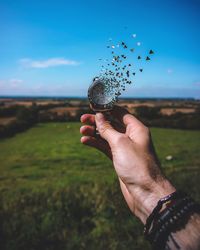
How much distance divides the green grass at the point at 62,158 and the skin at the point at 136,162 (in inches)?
953

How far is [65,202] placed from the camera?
11.1 m

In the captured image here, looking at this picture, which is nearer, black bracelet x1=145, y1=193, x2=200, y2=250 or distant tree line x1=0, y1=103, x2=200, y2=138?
black bracelet x1=145, y1=193, x2=200, y2=250

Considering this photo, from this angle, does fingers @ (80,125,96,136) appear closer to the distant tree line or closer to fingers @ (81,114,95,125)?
fingers @ (81,114,95,125)

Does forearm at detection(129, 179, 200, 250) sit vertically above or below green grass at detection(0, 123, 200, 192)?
above

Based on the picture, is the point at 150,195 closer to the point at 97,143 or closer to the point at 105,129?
the point at 105,129

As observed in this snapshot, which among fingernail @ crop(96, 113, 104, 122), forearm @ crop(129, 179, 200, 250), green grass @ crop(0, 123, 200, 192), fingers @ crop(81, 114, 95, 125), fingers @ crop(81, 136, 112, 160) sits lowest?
green grass @ crop(0, 123, 200, 192)

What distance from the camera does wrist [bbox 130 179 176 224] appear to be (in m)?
2.78

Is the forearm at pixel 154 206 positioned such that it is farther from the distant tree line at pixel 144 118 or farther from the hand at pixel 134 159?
the distant tree line at pixel 144 118

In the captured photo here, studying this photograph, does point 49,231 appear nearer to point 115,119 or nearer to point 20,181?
point 115,119

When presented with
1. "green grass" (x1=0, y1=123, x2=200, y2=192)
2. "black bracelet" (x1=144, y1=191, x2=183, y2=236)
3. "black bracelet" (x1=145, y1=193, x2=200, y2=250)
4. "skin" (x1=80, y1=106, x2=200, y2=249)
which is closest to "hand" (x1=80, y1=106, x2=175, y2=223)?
"skin" (x1=80, y1=106, x2=200, y2=249)

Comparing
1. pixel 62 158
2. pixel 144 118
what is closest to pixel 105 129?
pixel 62 158

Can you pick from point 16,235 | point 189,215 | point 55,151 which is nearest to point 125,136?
point 189,215

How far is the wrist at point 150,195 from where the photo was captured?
9.11 ft

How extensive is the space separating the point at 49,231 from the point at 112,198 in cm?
268
